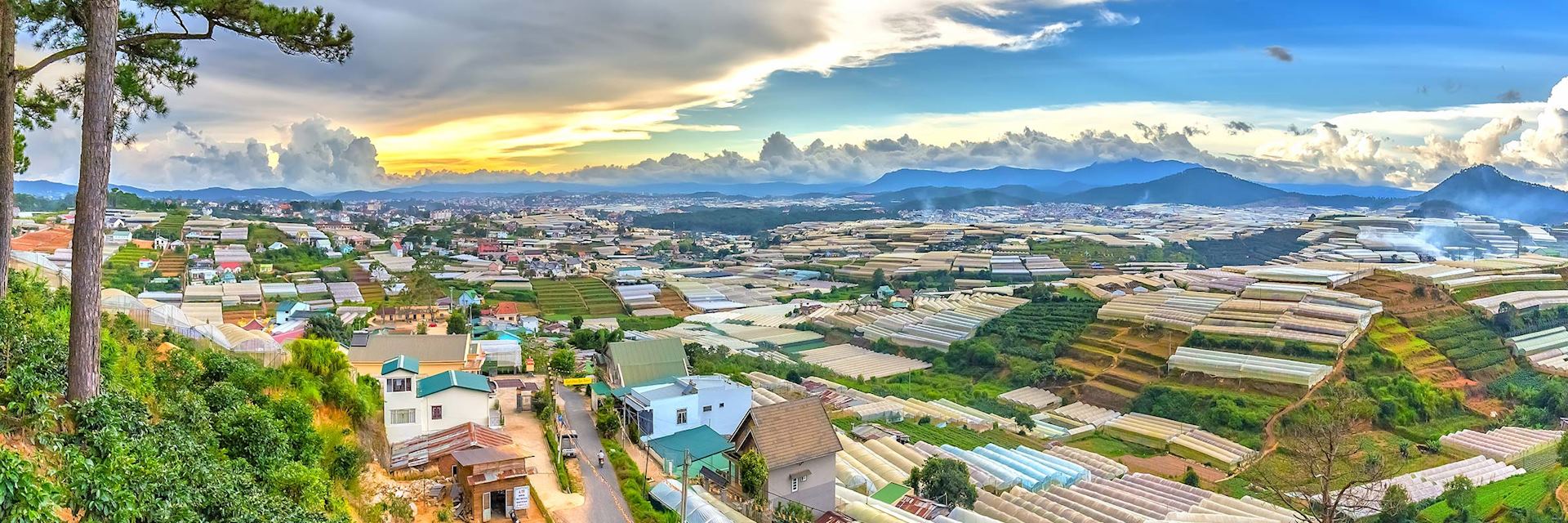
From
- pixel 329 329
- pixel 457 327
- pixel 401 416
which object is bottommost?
pixel 457 327

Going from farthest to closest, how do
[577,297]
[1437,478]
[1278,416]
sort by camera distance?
[577,297], [1278,416], [1437,478]

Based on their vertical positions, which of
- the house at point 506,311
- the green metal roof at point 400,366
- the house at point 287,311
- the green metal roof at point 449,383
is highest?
the green metal roof at point 400,366

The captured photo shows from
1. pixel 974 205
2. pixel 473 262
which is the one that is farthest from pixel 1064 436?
pixel 974 205

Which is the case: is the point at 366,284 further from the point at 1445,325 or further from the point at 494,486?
the point at 1445,325

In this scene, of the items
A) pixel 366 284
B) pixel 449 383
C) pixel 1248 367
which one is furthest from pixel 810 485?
pixel 366 284

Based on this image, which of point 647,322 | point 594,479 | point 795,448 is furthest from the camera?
point 647,322

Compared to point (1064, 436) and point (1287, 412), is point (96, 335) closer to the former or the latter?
point (1064, 436)

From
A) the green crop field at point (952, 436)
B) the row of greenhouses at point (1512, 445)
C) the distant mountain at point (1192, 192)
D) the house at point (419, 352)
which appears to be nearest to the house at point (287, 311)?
the house at point (419, 352)

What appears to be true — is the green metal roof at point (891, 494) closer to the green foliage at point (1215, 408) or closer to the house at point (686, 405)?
the house at point (686, 405)
